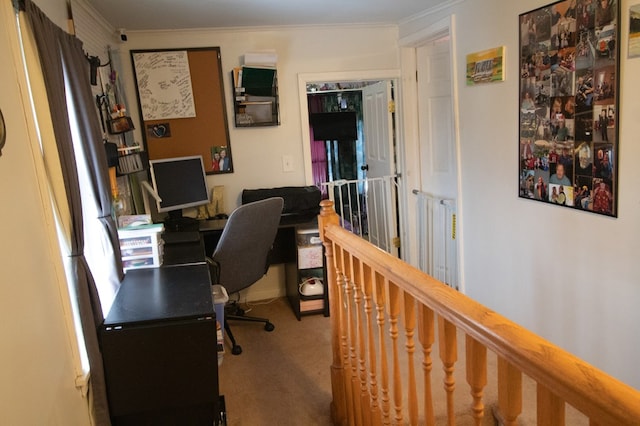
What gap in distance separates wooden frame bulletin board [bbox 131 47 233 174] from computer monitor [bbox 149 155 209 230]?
157 mm

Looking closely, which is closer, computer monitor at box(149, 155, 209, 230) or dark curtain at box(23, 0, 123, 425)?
dark curtain at box(23, 0, 123, 425)

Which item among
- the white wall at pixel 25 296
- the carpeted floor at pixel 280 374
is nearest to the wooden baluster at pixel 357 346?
Result: the carpeted floor at pixel 280 374

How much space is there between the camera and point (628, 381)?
212cm

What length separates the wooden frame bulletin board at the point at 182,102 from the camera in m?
3.51

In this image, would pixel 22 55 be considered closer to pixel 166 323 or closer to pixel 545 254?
pixel 166 323

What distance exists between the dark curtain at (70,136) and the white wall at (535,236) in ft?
7.19

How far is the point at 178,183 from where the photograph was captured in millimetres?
3439

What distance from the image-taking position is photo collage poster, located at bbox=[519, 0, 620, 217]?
81.4 inches

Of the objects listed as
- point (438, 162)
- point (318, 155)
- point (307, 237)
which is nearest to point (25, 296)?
point (307, 237)

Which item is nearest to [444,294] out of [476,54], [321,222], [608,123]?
[321,222]

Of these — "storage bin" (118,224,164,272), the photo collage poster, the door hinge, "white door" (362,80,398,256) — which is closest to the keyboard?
"storage bin" (118,224,164,272)

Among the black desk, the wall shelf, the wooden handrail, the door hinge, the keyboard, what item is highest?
the wall shelf

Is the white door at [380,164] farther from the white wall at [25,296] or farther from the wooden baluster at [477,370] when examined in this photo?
the wooden baluster at [477,370]

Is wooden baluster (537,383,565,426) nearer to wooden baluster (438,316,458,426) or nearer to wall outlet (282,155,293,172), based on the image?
wooden baluster (438,316,458,426)
